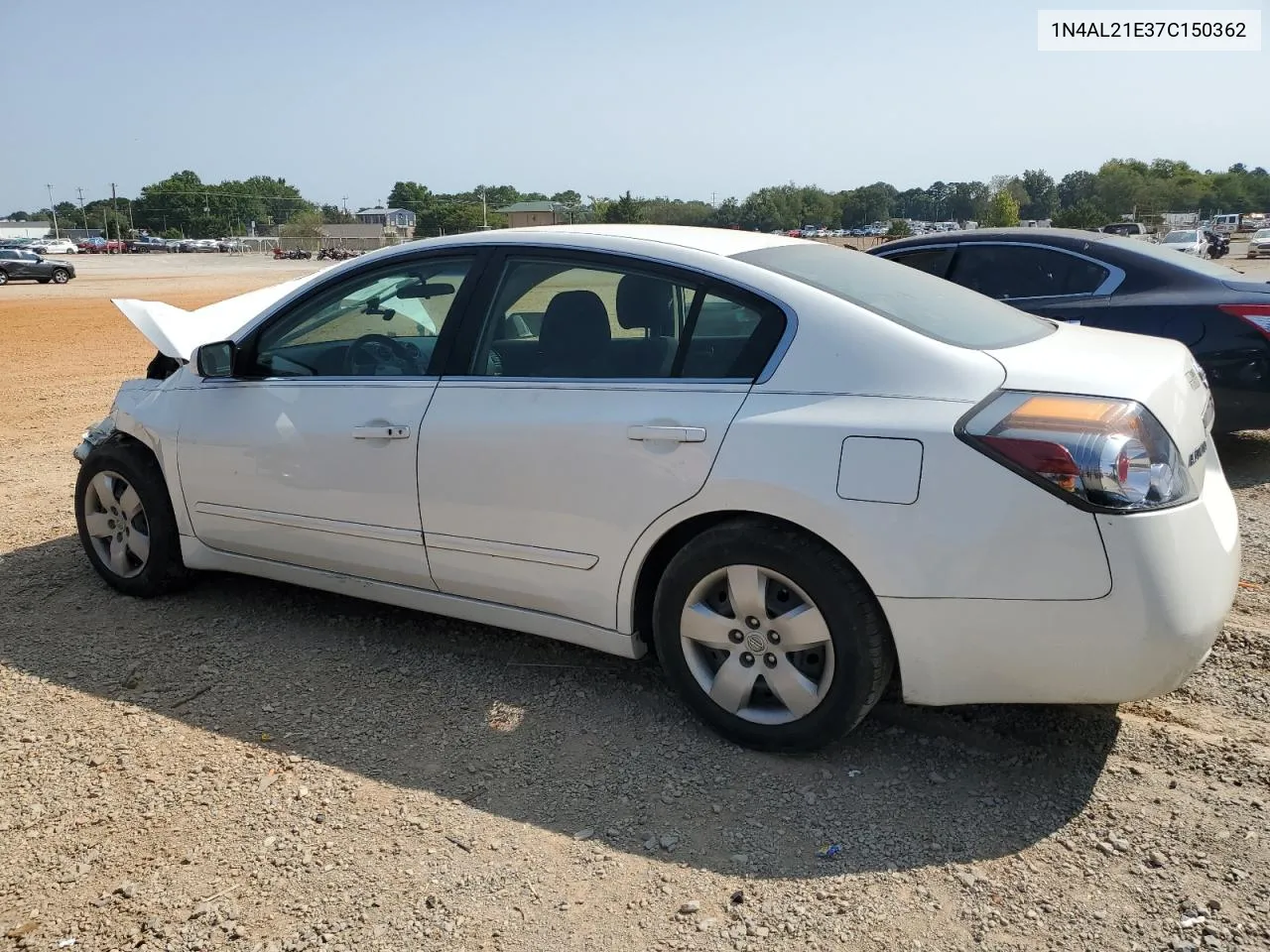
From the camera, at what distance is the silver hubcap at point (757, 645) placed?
9.91ft

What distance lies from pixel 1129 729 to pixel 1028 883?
0.94 metres

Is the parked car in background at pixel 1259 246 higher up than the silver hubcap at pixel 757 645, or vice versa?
the parked car in background at pixel 1259 246

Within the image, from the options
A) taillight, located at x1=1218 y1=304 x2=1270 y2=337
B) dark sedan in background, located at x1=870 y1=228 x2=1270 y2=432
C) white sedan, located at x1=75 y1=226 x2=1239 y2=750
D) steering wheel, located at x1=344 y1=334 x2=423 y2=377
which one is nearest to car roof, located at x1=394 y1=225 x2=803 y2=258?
white sedan, located at x1=75 y1=226 x2=1239 y2=750

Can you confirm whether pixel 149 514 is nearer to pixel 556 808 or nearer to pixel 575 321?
pixel 575 321

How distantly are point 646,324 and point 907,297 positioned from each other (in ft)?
2.82

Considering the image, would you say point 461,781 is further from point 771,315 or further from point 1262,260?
point 1262,260

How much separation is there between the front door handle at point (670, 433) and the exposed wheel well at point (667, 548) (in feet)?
0.76

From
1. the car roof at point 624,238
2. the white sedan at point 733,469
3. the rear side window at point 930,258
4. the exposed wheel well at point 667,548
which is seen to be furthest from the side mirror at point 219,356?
the rear side window at point 930,258

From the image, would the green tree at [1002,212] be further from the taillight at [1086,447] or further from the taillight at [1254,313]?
the taillight at [1086,447]

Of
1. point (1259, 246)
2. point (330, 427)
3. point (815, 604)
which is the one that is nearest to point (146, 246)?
point (1259, 246)

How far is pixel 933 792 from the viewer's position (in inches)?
117

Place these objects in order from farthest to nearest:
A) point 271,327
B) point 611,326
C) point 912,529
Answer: point 271,327
point 611,326
point 912,529

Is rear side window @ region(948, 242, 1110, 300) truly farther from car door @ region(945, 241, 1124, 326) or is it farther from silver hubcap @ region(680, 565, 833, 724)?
silver hubcap @ region(680, 565, 833, 724)

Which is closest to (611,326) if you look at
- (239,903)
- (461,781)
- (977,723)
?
(461,781)
